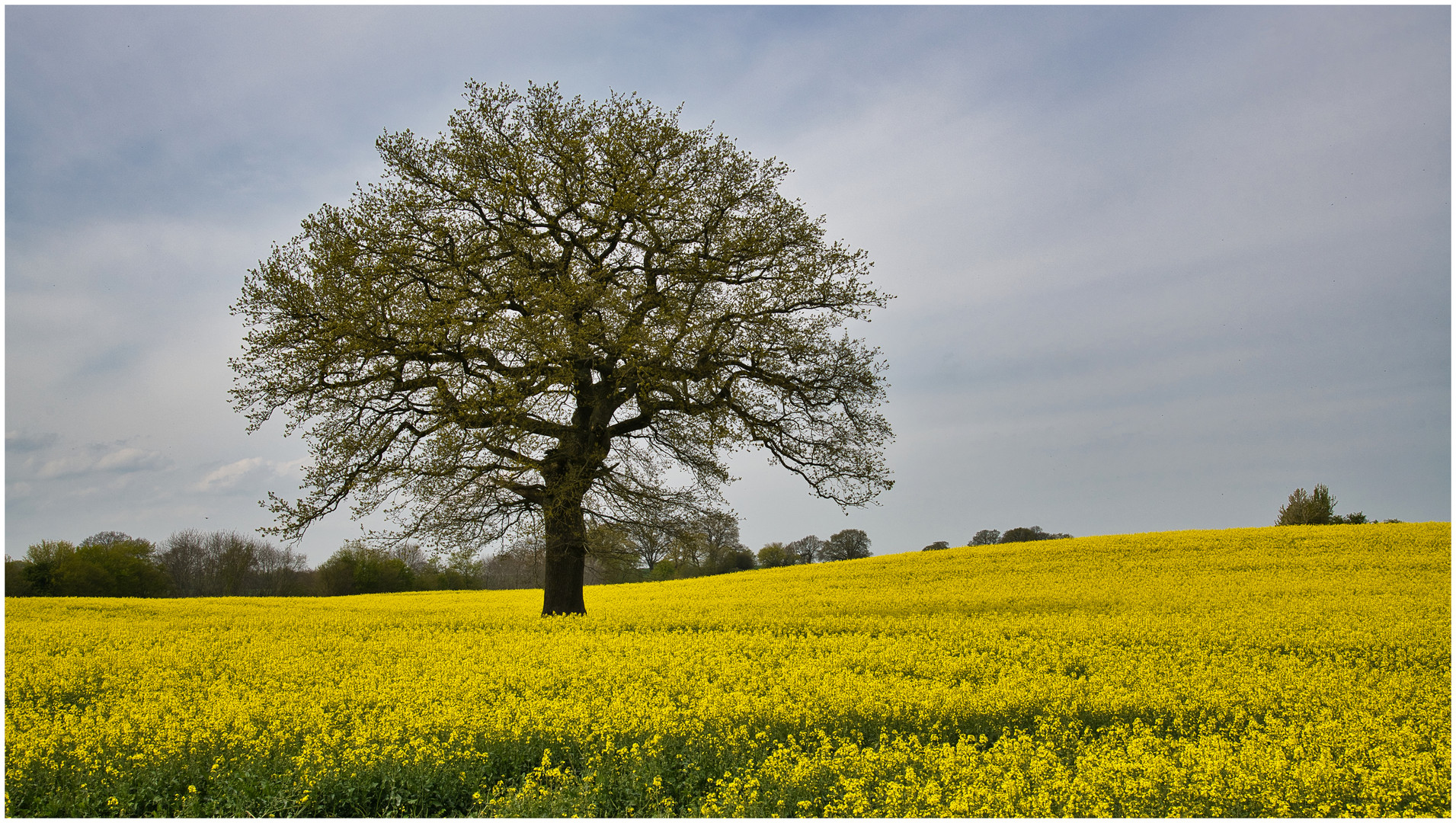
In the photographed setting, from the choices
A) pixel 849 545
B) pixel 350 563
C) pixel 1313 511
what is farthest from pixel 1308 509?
pixel 350 563

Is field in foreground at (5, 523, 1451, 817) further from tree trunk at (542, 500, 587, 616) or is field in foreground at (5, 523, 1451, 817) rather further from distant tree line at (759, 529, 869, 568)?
distant tree line at (759, 529, 869, 568)

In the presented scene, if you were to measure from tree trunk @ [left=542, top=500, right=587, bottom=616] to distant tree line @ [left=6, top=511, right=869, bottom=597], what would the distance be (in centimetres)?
28

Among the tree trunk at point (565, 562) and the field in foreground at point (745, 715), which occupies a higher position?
the tree trunk at point (565, 562)

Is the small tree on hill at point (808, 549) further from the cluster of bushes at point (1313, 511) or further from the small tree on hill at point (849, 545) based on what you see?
the cluster of bushes at point (1313, 511)

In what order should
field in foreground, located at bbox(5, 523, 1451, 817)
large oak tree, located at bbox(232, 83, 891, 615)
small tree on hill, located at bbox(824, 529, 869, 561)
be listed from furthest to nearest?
small tree on hill, located at bbox(824, 529, 869, 561) → large oak tree, located at bbox(232, 83, 891, 615) → field in foreground, located at bbox(5, 523, 1451, 817)

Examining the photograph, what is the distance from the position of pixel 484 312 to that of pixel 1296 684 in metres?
13.1

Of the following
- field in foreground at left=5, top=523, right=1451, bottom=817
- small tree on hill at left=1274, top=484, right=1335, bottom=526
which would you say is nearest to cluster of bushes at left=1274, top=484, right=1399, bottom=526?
small tree on hill at left=1274, top=484, right=1335, bottom=526

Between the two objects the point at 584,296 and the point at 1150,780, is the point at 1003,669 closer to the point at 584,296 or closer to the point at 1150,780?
the point at 1150,780

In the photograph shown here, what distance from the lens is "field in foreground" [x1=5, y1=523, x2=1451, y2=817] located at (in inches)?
210

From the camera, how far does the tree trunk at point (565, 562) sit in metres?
15.0

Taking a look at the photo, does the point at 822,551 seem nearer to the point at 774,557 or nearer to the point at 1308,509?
the point at 774,557

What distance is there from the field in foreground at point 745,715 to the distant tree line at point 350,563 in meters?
1.71

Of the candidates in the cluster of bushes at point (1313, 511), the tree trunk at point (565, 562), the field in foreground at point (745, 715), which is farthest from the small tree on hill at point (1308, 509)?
the tree trunk at point (565, 562)

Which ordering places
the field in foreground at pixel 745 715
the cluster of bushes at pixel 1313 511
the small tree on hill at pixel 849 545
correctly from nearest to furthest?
the field in foreground at pixel 745 715 < the cluster of bushes at pixel 1313 511 < the small tree on hill at pixel 849 545
